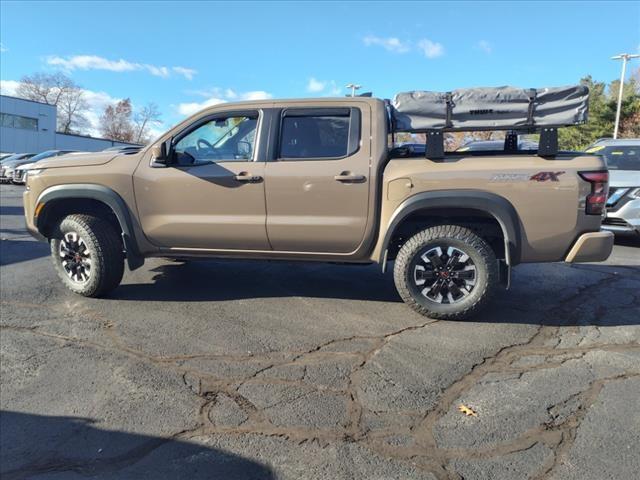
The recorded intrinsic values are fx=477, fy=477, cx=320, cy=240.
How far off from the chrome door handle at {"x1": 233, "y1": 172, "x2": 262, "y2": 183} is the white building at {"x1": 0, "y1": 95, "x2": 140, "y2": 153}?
1877 inches

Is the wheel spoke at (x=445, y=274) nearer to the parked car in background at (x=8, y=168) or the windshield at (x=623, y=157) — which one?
the windshield at (x=623, y=157)

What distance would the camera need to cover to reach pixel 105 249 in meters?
4.89

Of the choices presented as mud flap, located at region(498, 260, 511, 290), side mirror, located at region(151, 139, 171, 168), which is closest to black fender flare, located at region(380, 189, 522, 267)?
mud flap, located at region(498, 260, 511, 290)

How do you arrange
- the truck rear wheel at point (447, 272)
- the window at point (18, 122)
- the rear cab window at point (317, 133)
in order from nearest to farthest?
the truck rear wheel at point (447, 272), the rear cab window at point (317, 133), the window at point (18, 122)

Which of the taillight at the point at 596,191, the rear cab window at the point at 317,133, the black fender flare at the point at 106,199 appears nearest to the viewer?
the taillight at the point at 596,191

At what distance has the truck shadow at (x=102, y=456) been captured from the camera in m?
2.49

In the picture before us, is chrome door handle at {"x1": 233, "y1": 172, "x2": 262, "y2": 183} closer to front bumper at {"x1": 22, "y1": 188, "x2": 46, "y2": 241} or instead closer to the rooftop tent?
the rooftop tent

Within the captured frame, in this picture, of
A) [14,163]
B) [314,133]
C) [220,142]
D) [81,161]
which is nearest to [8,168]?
[14,163]

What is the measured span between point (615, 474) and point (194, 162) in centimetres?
407

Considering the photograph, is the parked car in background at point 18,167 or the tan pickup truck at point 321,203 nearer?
the tan pickup truck at point 321,203

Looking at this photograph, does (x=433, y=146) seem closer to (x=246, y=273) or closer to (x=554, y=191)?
(x=554, y=191)

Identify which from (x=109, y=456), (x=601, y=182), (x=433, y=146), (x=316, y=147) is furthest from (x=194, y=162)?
(x=601, y=182)

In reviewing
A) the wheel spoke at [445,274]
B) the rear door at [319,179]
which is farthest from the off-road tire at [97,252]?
the wheel spoke at [445,274]

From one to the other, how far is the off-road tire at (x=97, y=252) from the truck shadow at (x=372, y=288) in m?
0.26
